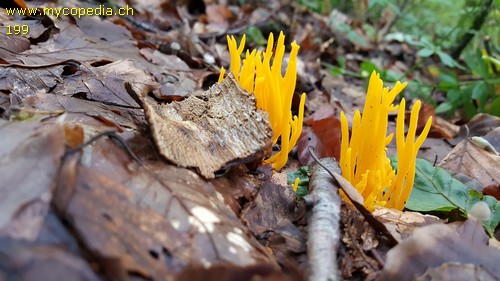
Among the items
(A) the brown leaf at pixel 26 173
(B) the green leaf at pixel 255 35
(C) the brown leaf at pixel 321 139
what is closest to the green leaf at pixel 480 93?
(C) the brown leaf at pixel 321 139

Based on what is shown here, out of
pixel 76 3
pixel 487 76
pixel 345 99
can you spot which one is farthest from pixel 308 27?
pixel 76 3

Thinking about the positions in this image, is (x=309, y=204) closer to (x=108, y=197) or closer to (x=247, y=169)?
(x=247, y=169)

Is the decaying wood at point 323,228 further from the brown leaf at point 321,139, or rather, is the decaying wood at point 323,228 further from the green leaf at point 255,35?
the green leaf at point 255,35

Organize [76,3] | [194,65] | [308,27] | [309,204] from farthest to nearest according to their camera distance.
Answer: [308,27]
[76,3]
[194,65]
[309,204]

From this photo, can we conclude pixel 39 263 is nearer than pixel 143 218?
Yes

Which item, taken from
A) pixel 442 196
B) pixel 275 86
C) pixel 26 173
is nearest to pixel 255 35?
pixel 275 86

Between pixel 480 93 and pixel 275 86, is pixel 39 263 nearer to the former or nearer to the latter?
pixel 275 86

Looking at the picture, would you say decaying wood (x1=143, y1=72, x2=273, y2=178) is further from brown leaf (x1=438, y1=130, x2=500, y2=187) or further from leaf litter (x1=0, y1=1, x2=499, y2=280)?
brown leaf (x1=438, y1=130, x2=500, y2=187)
